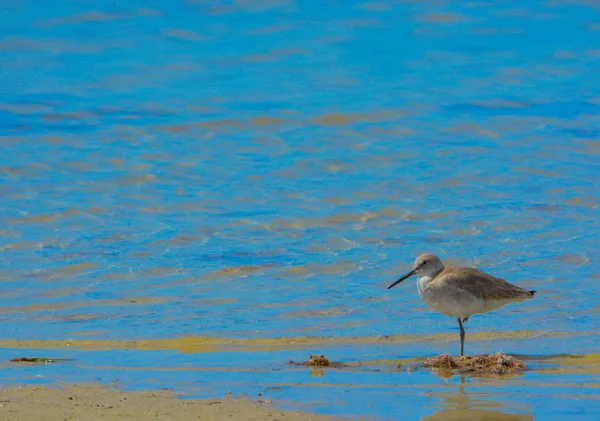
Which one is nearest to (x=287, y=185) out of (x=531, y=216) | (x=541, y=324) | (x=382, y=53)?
(x=531, y=216)

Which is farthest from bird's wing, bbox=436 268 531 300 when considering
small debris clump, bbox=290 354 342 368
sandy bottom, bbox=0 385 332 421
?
sandy bottom, bbox=0 385 332 421

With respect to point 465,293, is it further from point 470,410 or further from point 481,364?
point 470,410

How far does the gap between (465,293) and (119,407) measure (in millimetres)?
3466

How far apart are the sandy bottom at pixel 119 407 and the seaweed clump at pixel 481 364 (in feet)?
5.83

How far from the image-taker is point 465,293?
28.0 ft

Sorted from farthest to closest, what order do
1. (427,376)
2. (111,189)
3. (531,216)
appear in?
(111,189), (531,216), (427,376)

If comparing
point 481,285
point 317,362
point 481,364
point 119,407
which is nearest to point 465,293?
point 481,285

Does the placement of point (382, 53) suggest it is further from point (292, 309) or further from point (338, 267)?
point (292, 309)

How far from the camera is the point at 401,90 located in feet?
68.9

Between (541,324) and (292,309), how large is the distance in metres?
2.11

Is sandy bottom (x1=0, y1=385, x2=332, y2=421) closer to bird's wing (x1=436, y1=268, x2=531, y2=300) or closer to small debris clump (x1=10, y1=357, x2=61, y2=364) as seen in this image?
small debris clump (x1=10, y1=357, x2=61, y2=364)

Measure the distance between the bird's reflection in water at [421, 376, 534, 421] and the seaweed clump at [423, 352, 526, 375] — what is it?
79 cm

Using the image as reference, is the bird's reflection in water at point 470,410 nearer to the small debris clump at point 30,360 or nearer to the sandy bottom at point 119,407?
the sandy bottom at point 119,407

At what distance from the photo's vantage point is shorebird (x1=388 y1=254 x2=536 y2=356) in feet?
28.0
